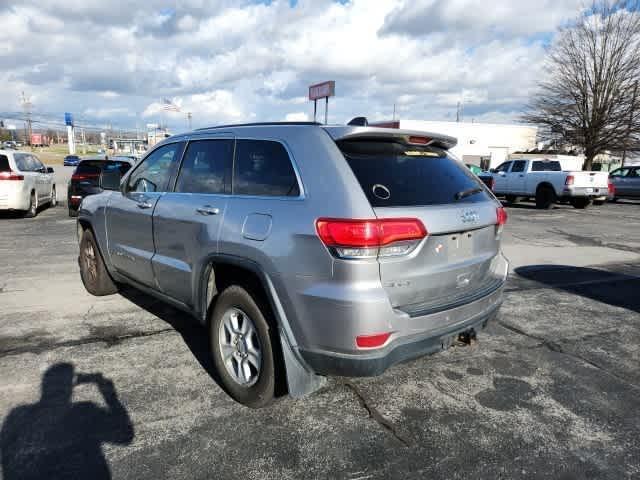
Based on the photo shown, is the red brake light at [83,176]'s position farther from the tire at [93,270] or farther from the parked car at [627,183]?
the parked car at [627,183]

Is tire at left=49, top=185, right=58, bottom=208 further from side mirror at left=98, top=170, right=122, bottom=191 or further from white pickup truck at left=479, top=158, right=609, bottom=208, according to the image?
white pickup truck at left=479, top=158, right=609, bottom=208

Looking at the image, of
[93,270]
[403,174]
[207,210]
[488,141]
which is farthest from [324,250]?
[488,141]

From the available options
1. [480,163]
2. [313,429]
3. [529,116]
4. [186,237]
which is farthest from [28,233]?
[480,163]

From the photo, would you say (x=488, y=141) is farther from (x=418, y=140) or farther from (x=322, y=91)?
(x=418, y=140)

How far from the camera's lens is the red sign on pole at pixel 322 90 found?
54.7ft

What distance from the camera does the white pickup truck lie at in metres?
16.5

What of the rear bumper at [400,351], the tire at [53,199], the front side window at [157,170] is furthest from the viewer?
the tire at [53,199]

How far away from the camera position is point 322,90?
17.6m

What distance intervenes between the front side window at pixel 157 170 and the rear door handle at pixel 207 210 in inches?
29.3

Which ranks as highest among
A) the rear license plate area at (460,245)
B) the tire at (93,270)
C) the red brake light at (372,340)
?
the rear license plate area at (460,245)

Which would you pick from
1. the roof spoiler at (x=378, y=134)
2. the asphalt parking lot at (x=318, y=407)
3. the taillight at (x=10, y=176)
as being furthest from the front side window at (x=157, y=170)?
the taillight at (x=10, y=176)

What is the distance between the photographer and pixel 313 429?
2729mm

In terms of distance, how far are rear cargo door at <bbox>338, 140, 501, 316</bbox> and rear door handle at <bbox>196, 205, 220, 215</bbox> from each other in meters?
0.99

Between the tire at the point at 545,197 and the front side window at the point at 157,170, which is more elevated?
the front side window at the point at 157,170
